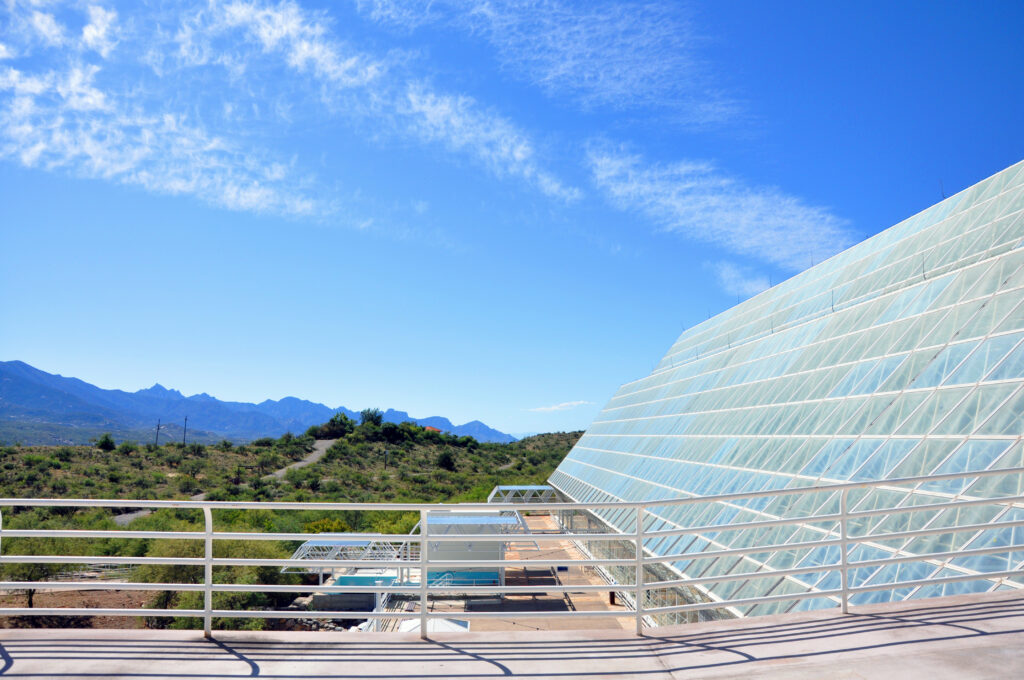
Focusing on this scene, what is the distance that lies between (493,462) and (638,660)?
288ft

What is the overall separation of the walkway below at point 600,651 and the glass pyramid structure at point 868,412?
298cm

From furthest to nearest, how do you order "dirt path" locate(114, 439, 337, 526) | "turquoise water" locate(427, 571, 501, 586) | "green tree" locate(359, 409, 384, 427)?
"green tree" locate(359, 409, 384, 427), "dirt path" locate(114, 439, 337, 526), "turquoise water" locate(427, 571, 501, 586)

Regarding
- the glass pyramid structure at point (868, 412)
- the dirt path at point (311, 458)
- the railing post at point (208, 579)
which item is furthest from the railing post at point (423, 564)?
the dirt path at point (311, 458)

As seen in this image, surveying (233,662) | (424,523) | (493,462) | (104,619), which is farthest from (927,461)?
(493,462)

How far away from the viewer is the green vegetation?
27500 millimetres

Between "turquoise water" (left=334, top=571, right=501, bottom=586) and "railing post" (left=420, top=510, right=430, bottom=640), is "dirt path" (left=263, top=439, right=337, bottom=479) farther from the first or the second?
"railing post" (left=420, top=510, right=430, bottom=640)

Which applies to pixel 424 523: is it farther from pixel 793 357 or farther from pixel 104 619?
pixel 104 619

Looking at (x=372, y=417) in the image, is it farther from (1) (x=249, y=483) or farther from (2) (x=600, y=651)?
(2) (x=600, y=651)

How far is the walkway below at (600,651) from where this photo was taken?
535 cm

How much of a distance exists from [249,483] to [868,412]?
199 ft

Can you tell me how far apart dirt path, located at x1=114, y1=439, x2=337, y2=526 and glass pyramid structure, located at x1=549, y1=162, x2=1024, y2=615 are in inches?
1465

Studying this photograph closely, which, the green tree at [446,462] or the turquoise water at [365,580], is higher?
the green tree at [446,462]

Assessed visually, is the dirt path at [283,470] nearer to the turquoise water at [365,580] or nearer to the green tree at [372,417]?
the green tree at [372,417]

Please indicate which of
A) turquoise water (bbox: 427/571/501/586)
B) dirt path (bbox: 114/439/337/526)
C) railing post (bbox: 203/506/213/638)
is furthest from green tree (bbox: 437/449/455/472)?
railing post (bbox: 203/506/213/638)
